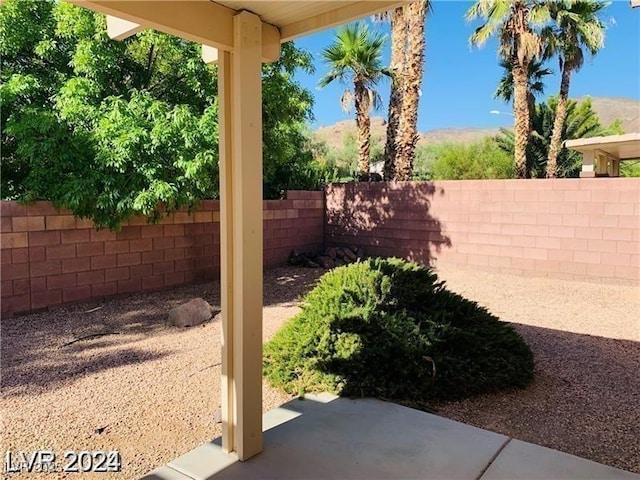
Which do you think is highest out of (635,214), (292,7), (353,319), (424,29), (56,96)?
(424,29)

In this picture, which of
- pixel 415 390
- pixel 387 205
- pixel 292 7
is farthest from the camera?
pixel 387 205

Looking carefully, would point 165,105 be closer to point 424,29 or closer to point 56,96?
point 56,96

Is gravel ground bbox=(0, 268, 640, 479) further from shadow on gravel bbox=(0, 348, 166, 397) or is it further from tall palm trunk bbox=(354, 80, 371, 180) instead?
tall palm trunk bbox=(354, 80, 371, 180)

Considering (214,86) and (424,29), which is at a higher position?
(424,29)

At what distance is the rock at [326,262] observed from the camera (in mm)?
9008

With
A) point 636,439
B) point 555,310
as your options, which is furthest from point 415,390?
→ point 555,310

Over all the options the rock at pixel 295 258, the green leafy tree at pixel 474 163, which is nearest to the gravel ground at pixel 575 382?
the rock at pixel 295 258

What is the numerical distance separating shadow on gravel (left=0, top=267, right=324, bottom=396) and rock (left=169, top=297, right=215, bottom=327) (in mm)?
122

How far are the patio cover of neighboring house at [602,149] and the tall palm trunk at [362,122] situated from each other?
15.4ft

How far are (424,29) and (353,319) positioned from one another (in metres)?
8.81

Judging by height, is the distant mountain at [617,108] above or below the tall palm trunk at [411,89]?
above

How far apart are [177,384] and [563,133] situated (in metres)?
21.0

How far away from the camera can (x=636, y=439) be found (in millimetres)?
2830

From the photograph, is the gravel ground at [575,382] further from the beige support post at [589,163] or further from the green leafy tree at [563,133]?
the green leafy tree at [563,133]
